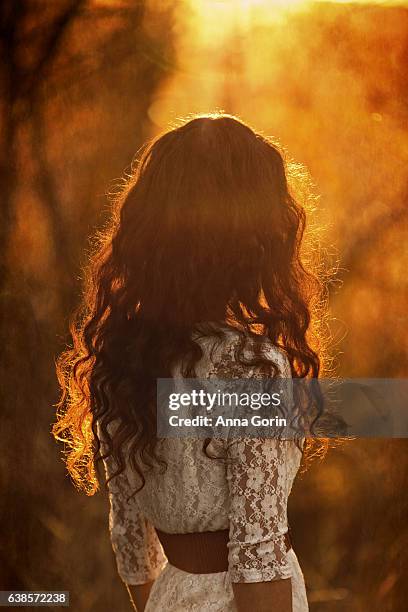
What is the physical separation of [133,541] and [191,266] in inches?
15.3

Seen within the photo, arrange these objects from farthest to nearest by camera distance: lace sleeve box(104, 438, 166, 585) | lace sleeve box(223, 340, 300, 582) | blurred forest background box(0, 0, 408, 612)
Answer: blurred forest background box(0, 0, 408, 612), lace sleeve box(104, 438, 166, 585), lace sleeve box(223, 340, 300, 582)

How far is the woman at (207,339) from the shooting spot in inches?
32.9

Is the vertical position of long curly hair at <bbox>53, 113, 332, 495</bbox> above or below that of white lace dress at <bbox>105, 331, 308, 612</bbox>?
above

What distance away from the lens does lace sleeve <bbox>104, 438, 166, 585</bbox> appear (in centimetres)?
105

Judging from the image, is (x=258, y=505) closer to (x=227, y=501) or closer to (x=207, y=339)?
(x=227, y=501)

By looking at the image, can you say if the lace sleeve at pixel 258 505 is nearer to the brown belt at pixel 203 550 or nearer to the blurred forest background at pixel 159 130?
the brown belt at pixel 203 550

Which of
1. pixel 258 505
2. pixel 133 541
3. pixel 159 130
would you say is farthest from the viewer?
pixel 159 130

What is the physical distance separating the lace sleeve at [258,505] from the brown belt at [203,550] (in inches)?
2.0

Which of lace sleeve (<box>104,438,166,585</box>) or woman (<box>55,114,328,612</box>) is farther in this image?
lace sleeve (<box>104,438,166,585</box>)

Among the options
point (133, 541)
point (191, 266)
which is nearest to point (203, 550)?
point (133, 541)

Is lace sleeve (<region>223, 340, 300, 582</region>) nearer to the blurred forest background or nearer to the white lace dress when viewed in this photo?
the white lace dress

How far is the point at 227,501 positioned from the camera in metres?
0.87

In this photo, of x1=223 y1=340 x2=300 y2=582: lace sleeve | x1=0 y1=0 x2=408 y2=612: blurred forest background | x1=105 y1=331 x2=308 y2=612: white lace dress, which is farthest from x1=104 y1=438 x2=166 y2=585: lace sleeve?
x1=0 y1=0 x2=408 y2=612: blurred forest background

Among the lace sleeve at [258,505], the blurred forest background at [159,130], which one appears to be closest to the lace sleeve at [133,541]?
the lace sleeve at [258,505]
